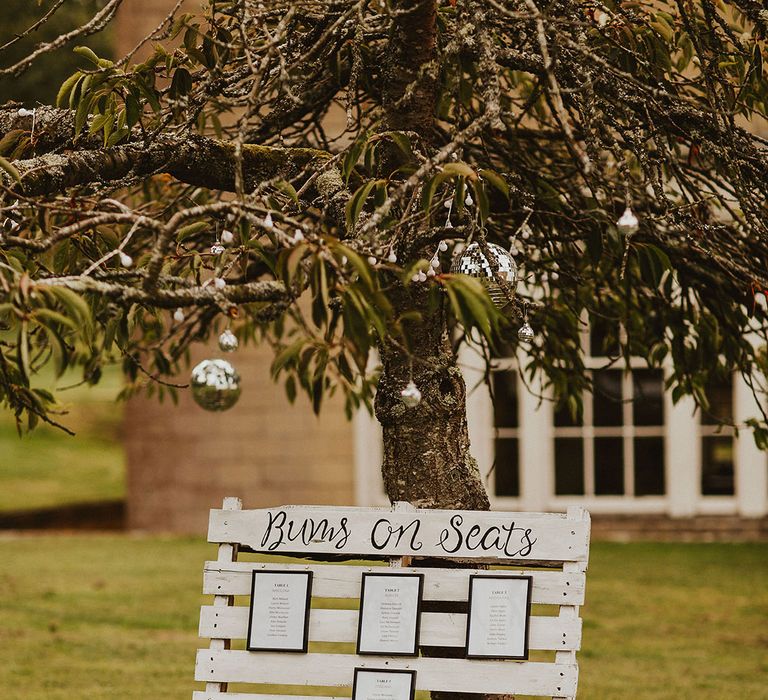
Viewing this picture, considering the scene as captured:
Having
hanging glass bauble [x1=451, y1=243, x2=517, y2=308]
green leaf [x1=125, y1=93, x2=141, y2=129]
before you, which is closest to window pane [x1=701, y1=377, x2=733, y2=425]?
hanging glass bauble [x1=451, y1=243, x2=517, y2=308]

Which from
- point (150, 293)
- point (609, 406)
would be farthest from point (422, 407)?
point (609, 406)

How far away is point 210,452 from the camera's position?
34.9ft

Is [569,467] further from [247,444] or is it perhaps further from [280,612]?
[280,612]

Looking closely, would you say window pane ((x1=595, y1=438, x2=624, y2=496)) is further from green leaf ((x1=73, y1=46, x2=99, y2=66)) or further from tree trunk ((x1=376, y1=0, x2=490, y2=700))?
green leaf ((x1=73, y1=46, x2=99, y2=66))

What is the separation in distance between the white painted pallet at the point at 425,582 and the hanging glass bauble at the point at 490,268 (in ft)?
2.49

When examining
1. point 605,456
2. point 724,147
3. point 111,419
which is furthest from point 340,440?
point 111,419

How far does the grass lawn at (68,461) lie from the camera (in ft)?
56.4

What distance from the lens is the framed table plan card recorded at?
3.53m

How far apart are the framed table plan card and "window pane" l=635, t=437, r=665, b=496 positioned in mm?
7015

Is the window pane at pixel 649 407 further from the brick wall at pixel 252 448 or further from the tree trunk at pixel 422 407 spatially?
the tree trunk at pixel 422 407

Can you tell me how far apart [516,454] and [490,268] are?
7.24 m

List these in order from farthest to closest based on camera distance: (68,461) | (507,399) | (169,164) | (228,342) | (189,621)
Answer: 1. (68,461)
2. (507,399)
3. (189,621)
4. (169,164)
5. (228,342)

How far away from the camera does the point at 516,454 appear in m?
10.2

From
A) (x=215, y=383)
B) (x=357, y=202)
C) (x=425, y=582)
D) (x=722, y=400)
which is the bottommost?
(x=425, y=582)
